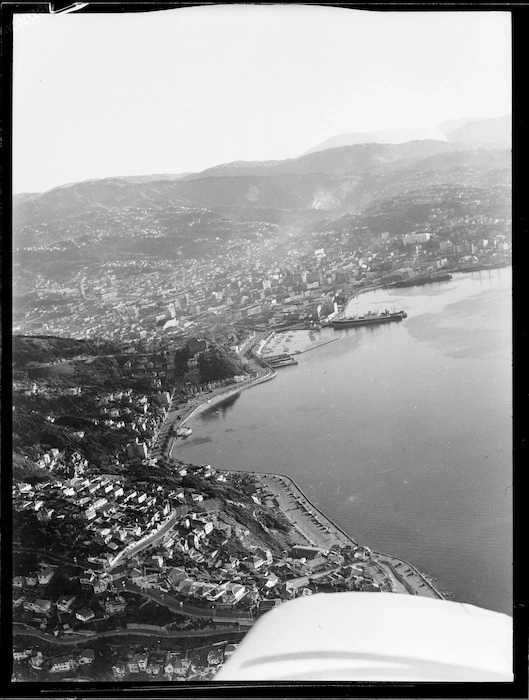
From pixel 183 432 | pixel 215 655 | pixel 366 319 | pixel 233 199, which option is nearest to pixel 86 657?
pixel 215 655

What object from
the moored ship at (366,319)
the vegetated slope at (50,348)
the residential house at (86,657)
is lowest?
the residential house at (86,657)

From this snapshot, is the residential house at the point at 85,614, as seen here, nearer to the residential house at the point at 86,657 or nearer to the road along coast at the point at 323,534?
the residential house at the point at 86,657

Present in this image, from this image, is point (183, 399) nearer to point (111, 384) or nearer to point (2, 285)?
point (111, 384)

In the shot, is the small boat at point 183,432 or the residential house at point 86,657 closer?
the residential house at point 86,657

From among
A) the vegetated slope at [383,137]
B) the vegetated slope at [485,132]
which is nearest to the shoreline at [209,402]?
the vegetated slope at [383,137]

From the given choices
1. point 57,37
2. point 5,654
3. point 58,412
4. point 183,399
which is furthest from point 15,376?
point 57,37

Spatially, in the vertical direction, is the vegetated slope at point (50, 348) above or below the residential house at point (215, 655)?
above
